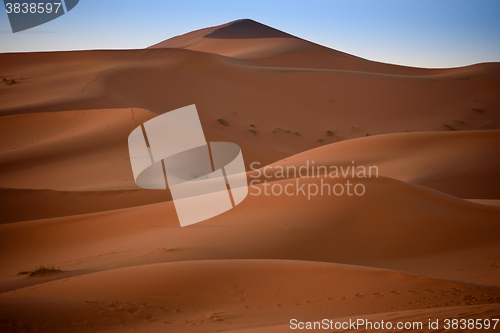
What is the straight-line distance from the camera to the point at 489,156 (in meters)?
14.5

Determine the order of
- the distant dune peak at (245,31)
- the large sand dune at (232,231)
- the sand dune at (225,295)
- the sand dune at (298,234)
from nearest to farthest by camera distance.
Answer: the sand dune at (225,295) < the large sand dune at (232,231) < the sand dune at (298,234) < the distant dune peak at (245,31)

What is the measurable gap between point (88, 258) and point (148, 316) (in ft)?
12.0

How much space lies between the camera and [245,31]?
74.7 metres

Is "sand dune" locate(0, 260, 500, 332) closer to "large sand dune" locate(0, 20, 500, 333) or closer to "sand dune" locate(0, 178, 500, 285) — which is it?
"large sand dune" locate(0, 20, 500, 333)

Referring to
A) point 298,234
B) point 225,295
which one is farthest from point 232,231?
point 225,295

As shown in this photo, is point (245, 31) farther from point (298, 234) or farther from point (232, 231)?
point (298, 234)

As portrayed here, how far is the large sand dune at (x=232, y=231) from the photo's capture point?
15.0 ft

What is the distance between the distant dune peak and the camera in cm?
7006

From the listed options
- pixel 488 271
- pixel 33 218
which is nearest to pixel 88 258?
pixel 33 218

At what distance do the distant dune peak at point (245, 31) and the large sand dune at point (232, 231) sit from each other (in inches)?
1861

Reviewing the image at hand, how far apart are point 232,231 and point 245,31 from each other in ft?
236

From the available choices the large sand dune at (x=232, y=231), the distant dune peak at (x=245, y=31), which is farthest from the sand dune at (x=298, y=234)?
the distant dune peak at (x=245, y=31)

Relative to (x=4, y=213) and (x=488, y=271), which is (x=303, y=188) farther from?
(x=4, y=213)

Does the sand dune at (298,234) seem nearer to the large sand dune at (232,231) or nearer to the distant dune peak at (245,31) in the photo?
the large sand dune at (232,231)
